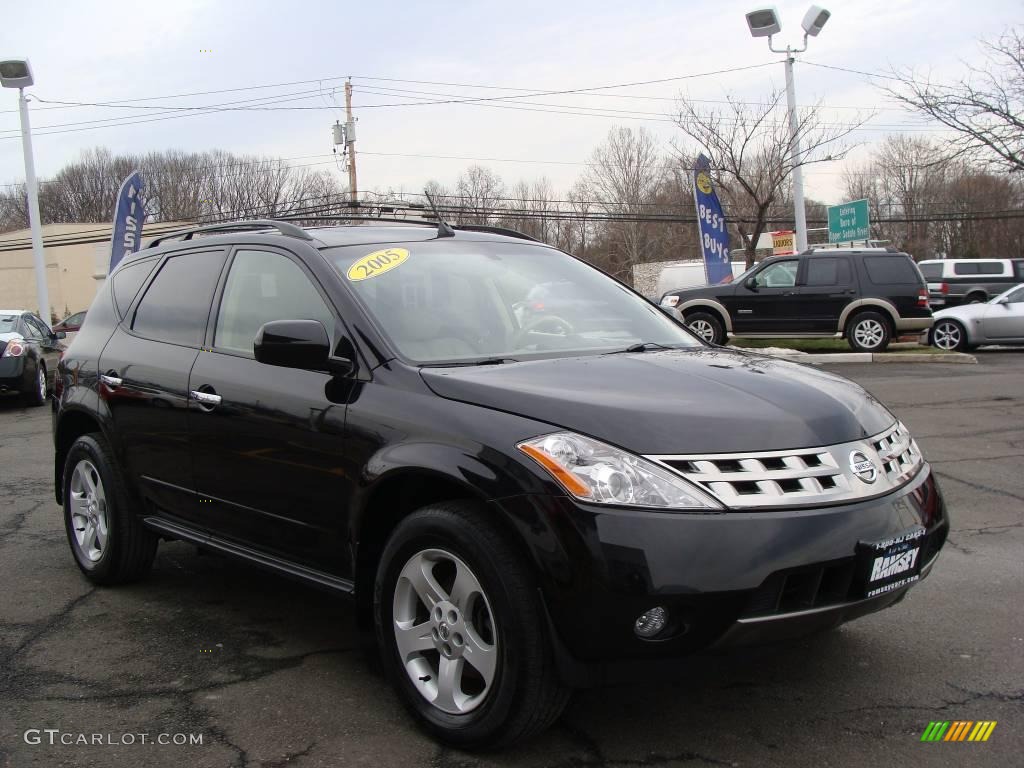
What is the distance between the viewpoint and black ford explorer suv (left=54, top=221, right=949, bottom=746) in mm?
2686

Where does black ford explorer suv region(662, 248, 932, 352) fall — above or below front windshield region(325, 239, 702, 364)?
below

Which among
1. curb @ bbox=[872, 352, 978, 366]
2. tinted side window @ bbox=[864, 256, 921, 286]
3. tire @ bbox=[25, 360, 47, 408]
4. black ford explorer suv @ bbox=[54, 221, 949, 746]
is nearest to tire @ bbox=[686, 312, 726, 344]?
tinted side window @ bbox=[864, 256, 921, 286]

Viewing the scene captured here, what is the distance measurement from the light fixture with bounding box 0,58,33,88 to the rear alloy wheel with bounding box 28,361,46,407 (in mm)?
13363

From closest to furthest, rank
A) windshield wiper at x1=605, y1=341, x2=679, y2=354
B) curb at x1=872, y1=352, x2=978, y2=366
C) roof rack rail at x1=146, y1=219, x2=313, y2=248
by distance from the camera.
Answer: windshield wiper at x1=605, y1=341, x2=679, y2=354 → roof rack rail at x1=146, y1=219, x2=313, y2=248 → curb at x1=872, y1=352, x2=978, y2=366

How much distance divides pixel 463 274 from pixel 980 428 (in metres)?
7.21

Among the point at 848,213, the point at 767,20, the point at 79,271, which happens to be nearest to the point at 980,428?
the point at 767,20

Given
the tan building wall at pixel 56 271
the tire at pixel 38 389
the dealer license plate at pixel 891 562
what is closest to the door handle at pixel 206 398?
the dealer license plate at pixel 891 562

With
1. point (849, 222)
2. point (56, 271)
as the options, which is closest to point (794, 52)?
point (849, 222)

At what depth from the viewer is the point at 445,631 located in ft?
10.0

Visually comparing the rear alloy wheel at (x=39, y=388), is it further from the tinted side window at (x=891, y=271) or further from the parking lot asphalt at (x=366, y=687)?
the tinted side window at (x=891, y=271)

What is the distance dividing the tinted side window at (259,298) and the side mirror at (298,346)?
0.29m

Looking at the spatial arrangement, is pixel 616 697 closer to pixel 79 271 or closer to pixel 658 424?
pixel 658 424

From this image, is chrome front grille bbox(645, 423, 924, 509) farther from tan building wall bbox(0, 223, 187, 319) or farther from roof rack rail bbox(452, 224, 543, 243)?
tan building wall bbox(0, 223, 187, 319)

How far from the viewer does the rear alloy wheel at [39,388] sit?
14305 mm
